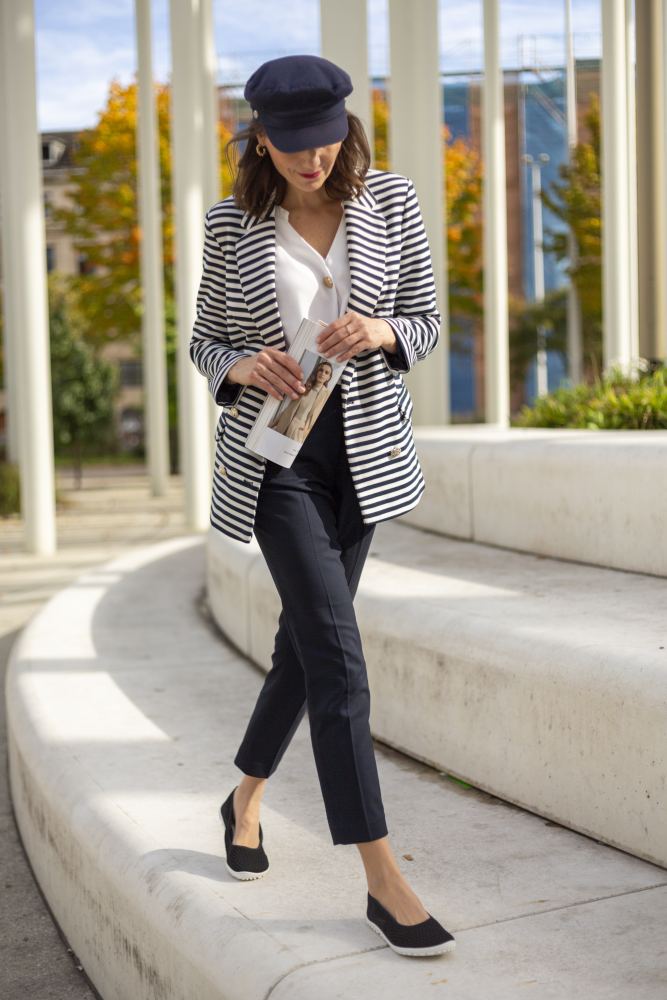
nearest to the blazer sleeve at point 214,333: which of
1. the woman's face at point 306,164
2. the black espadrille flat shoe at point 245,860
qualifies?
the woman's face at point 306,164

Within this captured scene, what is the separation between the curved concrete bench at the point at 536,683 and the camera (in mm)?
3395

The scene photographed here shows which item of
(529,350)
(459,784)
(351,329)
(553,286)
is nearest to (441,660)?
(459,784)

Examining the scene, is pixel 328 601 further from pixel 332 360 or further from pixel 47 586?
pixel 47 586

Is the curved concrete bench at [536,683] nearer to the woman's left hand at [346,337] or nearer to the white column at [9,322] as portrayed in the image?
the woman's left hand at [346,337]

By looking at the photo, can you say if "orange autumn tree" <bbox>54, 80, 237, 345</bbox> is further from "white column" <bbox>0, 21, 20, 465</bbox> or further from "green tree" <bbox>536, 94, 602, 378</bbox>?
"white column" <bbox>0, 21, 20, 465</bbox>

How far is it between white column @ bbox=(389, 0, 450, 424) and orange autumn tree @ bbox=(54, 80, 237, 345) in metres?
19.6

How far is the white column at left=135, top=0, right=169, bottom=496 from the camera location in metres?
19.3

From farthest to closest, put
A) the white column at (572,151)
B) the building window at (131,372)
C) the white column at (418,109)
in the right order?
Answer: the building window at (131,372), the white column at (572,151), the white column at (418,109)

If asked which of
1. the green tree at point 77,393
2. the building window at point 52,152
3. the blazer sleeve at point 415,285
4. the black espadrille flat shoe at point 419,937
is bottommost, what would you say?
the black espadrille flat shoe at point 419,937

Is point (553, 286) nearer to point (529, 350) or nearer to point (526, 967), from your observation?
point (529, 350)

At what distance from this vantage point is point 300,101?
2.84 meters

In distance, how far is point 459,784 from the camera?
415 cm

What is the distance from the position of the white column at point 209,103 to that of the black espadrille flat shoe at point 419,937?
40.5 feet

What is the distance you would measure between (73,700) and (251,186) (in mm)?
2668
